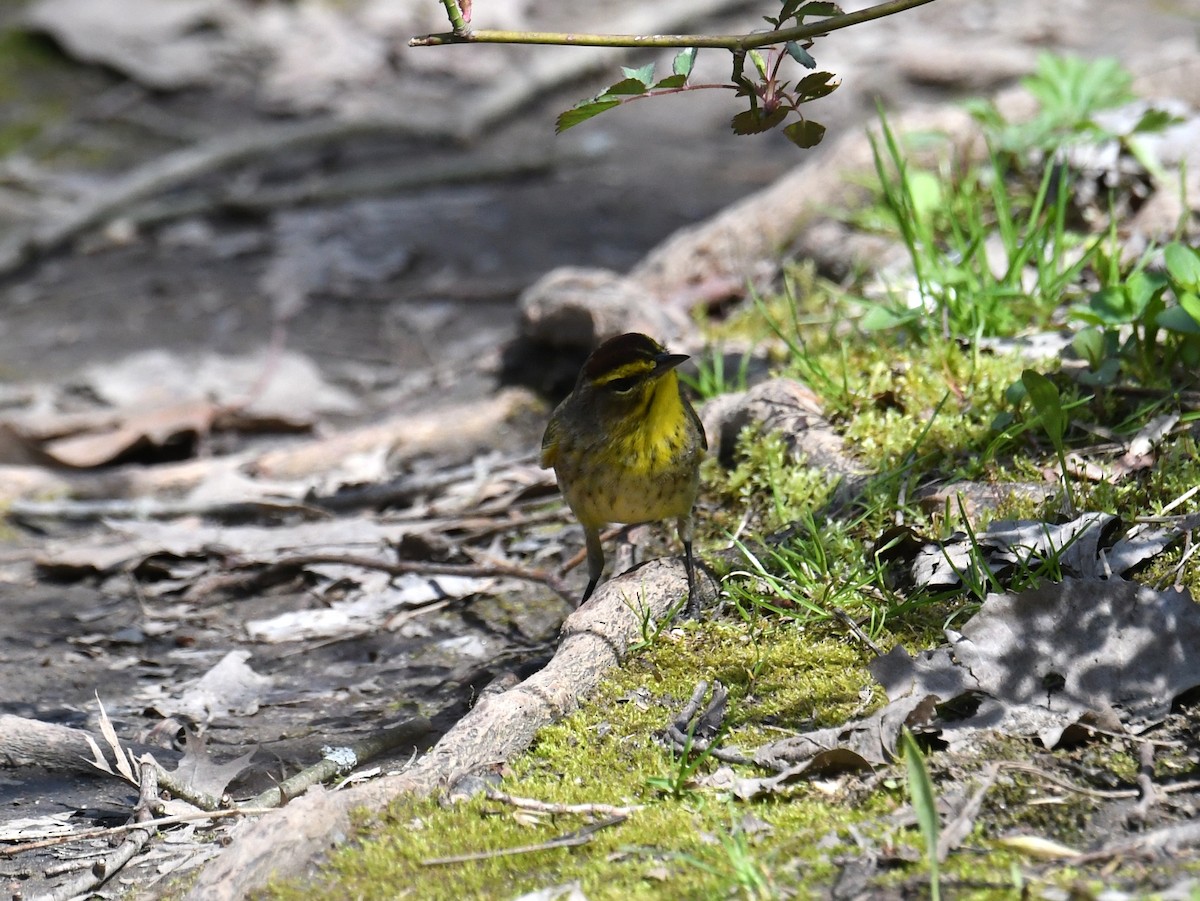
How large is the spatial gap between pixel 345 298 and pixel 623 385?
5.35 metres

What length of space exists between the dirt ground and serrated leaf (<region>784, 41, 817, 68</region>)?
224 centimetres

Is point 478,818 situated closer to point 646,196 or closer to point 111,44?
point 646,196

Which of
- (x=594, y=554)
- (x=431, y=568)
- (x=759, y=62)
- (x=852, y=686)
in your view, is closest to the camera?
(x=759, y=62)

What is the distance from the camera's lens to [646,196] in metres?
10.4

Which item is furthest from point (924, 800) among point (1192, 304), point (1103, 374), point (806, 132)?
point (1103, 374)

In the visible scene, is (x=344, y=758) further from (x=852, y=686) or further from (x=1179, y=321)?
(x=1179, y=321)

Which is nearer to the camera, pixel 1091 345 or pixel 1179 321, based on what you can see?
pixel 1179 321

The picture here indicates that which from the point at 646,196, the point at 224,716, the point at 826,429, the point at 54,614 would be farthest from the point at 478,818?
the point at 646,196

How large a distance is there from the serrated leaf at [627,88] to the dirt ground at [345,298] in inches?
79.5

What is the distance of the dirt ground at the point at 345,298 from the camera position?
445 centimetres

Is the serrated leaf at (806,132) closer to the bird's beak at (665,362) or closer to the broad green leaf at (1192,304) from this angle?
the bird's beak at (665,362)

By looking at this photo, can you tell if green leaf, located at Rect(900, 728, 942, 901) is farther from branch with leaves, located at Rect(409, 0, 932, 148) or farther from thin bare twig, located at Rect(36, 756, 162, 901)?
thin bare twig, located at Rect(36, 756, 162, 901)

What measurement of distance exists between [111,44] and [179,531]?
9821 mm

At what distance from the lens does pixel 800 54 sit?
9.94 ft
